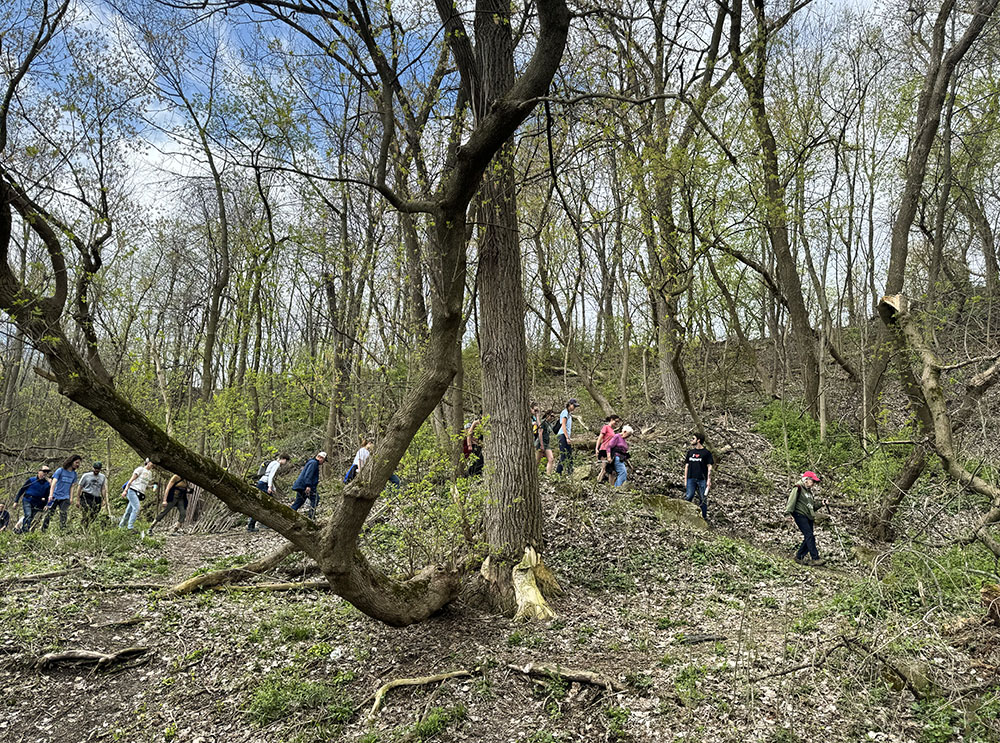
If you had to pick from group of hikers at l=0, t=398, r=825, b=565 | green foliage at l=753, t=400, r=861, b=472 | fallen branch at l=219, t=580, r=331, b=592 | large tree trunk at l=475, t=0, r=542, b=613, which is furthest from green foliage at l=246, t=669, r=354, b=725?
green foliage at l=753, t=400, r=861, b=472

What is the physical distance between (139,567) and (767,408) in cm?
1369

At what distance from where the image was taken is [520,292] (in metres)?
7.20

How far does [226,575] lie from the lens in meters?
7.31

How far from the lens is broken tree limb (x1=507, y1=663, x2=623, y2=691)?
4492 millimetres

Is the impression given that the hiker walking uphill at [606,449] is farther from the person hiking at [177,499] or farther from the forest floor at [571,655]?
the person hiking at [177,499]

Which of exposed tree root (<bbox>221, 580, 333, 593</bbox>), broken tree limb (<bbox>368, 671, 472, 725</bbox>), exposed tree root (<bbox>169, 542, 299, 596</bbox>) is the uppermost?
exposed tree root (<bbox>169, 542, 299, 596</bbox>)

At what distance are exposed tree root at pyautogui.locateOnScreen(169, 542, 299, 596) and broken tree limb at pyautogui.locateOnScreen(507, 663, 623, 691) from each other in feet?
11.0

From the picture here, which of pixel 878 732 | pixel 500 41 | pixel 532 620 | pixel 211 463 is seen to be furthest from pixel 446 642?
pixel 500 41

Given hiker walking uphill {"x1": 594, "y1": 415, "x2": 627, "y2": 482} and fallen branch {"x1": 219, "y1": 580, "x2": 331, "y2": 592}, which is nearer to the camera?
fallen branch {"x1": 219, "y1": 580, "x2": 331, "y2": 592}

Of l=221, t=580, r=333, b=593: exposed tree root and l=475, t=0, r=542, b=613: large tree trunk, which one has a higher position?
l=475, t=0, r=542, b=613: large tree trunk

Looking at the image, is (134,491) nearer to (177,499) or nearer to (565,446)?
(177,499)

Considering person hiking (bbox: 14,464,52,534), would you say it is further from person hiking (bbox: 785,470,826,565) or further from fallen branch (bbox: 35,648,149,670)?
person hiking (bbox: 785,470,826,565)

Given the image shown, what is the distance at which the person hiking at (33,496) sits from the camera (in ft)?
37.6

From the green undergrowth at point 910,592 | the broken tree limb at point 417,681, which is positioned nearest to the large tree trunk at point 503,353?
the broken tree limb at point 417,681
